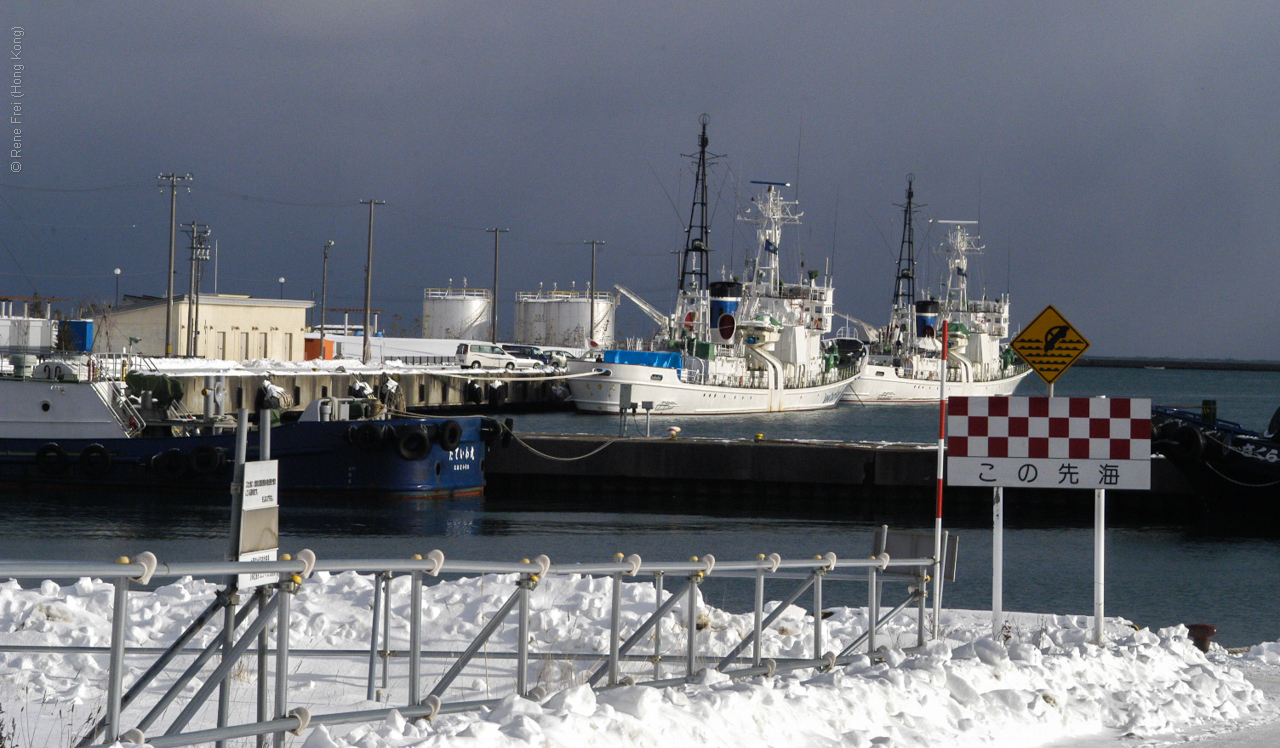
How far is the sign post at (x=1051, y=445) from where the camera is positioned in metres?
8.70

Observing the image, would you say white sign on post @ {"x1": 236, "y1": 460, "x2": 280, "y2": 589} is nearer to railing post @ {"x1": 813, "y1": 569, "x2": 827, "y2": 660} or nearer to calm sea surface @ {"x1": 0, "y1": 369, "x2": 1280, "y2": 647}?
railing post @ {"x1": 813, "y1": 569, "x2": 827, "y2": 660}

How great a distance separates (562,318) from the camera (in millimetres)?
102812

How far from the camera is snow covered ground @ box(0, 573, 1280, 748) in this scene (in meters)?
5.11

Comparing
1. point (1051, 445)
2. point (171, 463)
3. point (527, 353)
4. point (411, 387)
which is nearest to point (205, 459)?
point (171, 463)

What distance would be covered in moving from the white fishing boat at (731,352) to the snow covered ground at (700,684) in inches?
1918

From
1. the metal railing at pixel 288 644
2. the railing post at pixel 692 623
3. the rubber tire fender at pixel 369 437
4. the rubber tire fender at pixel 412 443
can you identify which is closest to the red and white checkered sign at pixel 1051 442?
the metal railing at pixel 288 644

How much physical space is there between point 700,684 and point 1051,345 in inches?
180

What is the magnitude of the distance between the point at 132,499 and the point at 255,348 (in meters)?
38.6

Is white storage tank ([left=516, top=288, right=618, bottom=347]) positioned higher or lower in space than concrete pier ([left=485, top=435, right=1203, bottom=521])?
higher

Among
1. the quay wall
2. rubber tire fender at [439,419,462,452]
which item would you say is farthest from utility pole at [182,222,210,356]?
rubber tire fender at [439,419,462,452]

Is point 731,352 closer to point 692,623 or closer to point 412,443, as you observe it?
point 412,443

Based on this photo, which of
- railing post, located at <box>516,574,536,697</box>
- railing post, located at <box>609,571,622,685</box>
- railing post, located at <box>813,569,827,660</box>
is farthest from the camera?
railing post, located at <box>813,569,827,660</box>

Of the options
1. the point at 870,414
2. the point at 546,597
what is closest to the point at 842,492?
the point at 546,597

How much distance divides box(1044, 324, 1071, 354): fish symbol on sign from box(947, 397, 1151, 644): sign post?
0.62 m
